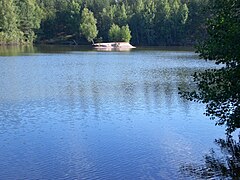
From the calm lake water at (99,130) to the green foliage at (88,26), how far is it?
77921 mm

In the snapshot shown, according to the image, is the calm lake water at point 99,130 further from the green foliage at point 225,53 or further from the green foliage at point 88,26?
the green foliage at point 88,26

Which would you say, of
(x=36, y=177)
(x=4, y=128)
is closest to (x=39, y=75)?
(x=4, y=128)

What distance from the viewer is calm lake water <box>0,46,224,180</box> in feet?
47.7

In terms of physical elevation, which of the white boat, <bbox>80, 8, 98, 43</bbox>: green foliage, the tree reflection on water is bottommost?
the tree reflection on water

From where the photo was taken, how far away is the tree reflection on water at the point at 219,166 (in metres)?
13.5

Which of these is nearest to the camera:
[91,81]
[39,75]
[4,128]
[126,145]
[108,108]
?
[126,145]

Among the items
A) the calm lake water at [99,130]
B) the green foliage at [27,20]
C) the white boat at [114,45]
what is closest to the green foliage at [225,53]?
the calm lake water at [99,130]

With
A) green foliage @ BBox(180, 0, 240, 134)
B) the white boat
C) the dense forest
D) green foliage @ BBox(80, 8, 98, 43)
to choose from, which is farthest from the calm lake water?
green foliage @ BBox(80, 8, 98, 43)

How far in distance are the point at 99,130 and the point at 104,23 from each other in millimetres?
Result: 104069

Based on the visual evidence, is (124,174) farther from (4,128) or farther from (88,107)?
(88,107)

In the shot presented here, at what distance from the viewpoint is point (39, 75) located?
137ft

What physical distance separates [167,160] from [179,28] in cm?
10235

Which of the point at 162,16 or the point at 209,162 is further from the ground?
the point at 162,16

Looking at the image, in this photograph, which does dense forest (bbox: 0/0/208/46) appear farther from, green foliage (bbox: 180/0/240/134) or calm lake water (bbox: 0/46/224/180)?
green foliage (bbox: 180/0/240/134)
